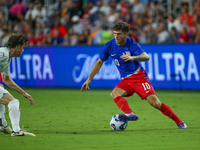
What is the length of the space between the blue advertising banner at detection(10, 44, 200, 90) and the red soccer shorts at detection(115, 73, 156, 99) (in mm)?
7358

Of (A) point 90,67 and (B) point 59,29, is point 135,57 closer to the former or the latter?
(A) point 90,67

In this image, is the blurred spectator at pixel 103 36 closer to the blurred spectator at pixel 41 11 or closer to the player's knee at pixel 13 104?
the blurred spectator at pixel 41 11

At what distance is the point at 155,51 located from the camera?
15062 millimetres

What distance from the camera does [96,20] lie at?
19.5 metres

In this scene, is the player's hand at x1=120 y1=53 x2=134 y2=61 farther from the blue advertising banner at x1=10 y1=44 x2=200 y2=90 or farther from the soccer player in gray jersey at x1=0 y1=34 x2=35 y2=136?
the blue advertising banner at x1=10 y1=44 x2=200 y2=90

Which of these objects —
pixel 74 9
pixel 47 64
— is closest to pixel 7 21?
pixel 74 9

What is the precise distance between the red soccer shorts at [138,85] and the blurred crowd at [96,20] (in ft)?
26.7

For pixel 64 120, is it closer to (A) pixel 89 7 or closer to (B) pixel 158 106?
(B) pixel 158 106

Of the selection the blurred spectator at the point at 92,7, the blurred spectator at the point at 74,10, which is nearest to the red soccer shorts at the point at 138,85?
the blurred spectator at the point at 92,7

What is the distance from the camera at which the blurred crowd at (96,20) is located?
52.5 feet

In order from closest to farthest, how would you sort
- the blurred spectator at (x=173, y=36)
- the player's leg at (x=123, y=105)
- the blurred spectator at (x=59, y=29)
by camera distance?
1. the player's leg at (x=123, y=105)
2. the blurred spectator at (x=173, y=36)
3. the blurred spectator at (x=59, y=29)

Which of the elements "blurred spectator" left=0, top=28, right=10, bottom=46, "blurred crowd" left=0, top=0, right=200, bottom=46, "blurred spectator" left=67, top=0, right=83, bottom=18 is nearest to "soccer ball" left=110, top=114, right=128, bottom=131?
"blurred crowd" left=0, top=0, right=200, bottom=46

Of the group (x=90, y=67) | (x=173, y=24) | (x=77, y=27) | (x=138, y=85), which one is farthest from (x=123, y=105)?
(x=77, y=27)

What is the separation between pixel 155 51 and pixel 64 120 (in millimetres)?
7470
